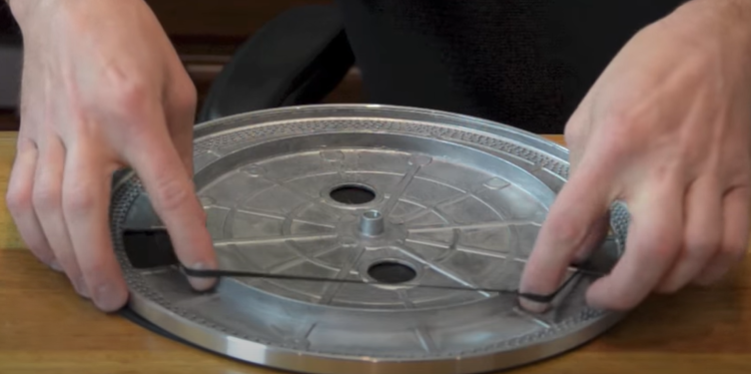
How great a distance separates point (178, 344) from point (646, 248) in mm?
286

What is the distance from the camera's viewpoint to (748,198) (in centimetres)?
59

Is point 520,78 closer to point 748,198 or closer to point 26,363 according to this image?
point 748,198

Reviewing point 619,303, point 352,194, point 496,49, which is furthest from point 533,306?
point 496,49

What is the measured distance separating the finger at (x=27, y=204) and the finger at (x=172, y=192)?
7cm

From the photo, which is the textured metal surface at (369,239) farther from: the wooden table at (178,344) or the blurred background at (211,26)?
the blurred background at (211,26)

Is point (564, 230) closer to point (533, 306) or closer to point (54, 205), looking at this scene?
point (533, 306)

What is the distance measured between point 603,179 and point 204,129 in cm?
36

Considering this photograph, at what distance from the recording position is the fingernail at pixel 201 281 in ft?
1.85

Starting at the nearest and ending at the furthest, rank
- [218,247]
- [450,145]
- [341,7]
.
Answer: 1. [218,247]
2. [450,145]
3. [341,7]

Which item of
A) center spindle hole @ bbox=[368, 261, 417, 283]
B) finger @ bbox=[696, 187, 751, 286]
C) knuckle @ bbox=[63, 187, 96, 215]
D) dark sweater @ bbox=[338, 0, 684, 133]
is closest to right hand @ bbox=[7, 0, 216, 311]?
knuckle @ bbox=[63, 187, 96, 215]

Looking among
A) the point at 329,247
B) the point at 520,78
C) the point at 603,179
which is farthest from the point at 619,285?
the point at 520,78

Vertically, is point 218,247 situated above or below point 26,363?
above

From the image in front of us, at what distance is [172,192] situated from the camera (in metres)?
0.55

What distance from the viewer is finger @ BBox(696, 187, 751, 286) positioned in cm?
57
